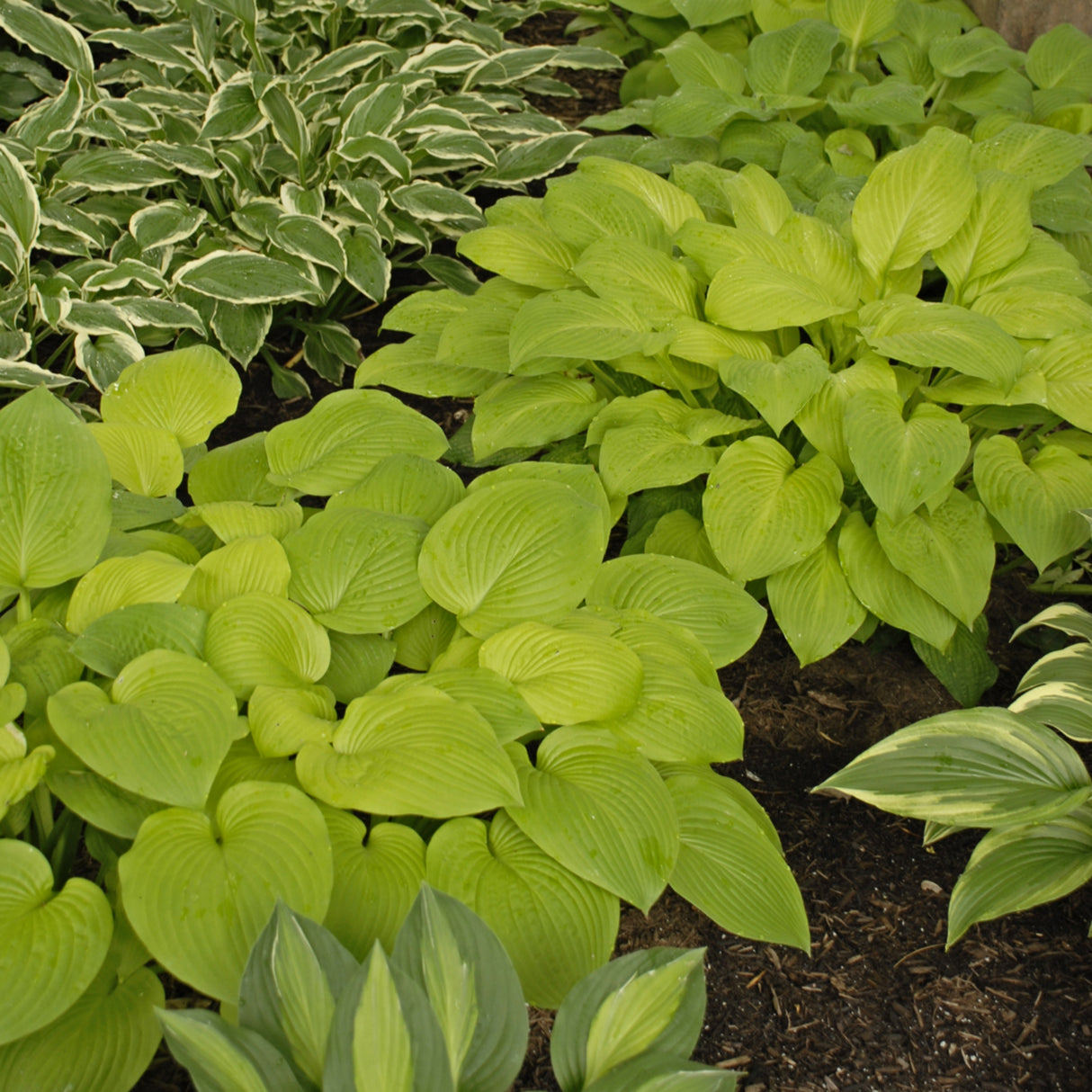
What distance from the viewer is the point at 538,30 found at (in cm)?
483

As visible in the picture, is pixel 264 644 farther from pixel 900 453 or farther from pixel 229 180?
pixel 229 180

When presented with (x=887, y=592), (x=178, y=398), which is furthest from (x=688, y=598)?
(x=178, y=398)

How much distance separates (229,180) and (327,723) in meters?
2.36

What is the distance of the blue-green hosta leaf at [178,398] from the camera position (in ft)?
6.84

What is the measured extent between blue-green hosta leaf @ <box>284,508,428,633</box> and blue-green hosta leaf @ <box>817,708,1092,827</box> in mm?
759

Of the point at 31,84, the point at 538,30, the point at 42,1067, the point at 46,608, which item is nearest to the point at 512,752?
the point at 42,1067

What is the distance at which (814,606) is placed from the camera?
6.89 feet

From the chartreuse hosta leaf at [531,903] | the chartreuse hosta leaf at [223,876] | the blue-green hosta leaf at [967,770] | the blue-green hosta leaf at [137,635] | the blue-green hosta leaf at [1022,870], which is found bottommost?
the blue-green hosta leaf at [1022,870]

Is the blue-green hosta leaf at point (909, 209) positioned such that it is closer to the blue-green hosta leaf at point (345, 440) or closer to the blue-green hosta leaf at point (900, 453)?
the blue-green hosta leaf at point (900, 453)

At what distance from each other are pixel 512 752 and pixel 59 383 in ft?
5.32

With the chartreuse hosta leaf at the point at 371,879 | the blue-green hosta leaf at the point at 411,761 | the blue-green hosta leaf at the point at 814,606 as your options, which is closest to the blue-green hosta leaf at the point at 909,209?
the blue-green hosta leaf at the point at 814,606

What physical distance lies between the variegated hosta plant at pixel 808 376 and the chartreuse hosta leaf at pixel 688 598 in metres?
0.11

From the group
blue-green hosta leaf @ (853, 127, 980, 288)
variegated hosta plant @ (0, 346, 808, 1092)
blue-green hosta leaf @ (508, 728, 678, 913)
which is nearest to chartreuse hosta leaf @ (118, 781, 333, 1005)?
variegated hosta plant @ (0, 346, 808, 1092)

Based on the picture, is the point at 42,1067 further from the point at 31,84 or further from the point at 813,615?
the point at 31,84
